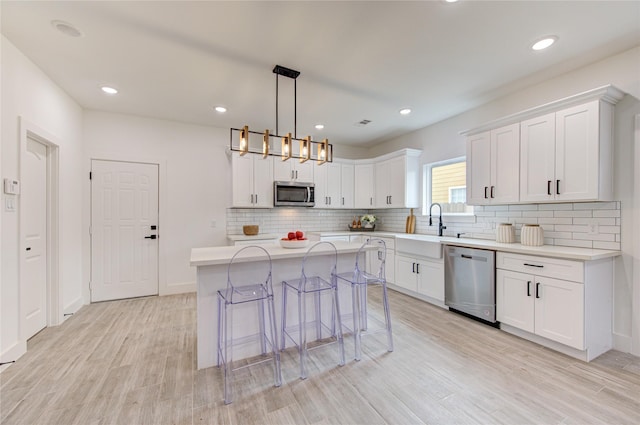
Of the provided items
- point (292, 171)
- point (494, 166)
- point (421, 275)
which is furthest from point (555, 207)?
point (292, 171)

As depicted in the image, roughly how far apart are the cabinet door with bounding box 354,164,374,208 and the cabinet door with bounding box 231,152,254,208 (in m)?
2.14

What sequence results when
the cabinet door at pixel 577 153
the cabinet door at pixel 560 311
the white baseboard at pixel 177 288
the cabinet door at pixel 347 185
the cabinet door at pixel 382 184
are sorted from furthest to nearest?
1. the cabinet door at pixel 347 185
2. the cabinet door at pixel 382 184
3. the white baseboard at pixel 177 288
4. the cabinet door at pixel 577 153
5. the cabinet door at pixel 560 311

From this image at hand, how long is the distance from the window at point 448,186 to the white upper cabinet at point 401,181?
198 millimetres

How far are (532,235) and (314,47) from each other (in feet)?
10.0

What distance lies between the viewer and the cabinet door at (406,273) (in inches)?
162

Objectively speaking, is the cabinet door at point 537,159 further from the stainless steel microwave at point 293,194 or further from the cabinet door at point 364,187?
the stainless steel microwave at point 293,194

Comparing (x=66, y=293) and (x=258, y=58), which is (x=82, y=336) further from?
(x=258, y=58)

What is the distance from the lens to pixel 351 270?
306 centimetres

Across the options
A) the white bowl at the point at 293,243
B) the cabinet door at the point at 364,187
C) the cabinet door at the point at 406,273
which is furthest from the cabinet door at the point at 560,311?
the cabinet door at the point at 364,187

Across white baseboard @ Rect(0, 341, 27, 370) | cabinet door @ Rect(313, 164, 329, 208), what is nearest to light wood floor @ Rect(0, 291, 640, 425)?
white baseboard @ Rect(0, 341, 27, 370)

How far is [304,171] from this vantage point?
5.14m

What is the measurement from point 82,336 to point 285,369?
2.32 meters

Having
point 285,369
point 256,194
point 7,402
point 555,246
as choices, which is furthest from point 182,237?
point 555,246

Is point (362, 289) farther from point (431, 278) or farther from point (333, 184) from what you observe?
point (333, 184)
